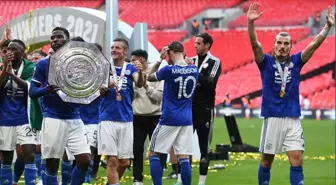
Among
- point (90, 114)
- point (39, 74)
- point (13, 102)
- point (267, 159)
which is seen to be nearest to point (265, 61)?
point (267, 159)

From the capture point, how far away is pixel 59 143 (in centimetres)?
1025

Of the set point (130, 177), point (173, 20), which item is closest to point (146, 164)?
point (130, 177)

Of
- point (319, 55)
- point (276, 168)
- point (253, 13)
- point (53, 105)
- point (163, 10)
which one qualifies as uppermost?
point (163, 10)

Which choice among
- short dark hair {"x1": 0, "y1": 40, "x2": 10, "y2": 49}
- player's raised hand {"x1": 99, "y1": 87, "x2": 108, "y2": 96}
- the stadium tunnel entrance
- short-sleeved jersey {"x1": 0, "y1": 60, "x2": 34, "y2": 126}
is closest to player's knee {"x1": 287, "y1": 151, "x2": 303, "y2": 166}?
player's raised hand {"x1": 99, "y1": 87, "x2": 108, "y2": 96}

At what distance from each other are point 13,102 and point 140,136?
8.48 ft

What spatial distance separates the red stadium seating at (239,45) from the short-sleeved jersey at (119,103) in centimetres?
3863

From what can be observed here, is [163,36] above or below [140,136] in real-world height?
above

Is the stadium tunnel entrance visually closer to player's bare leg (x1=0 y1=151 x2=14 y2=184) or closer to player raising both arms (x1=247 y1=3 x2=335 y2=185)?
player's bare leg (x1=0 y1=151 x2=14 y2=184)

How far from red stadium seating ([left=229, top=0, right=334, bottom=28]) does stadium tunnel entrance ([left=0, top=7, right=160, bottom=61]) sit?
3413 centimetres

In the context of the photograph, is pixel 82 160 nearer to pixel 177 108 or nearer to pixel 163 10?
pixel 177 108

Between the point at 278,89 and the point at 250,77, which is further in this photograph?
the point at 250,77

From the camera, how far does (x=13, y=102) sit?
1119cm

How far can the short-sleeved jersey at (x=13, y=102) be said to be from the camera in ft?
36.6

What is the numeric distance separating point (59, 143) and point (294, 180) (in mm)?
2878
